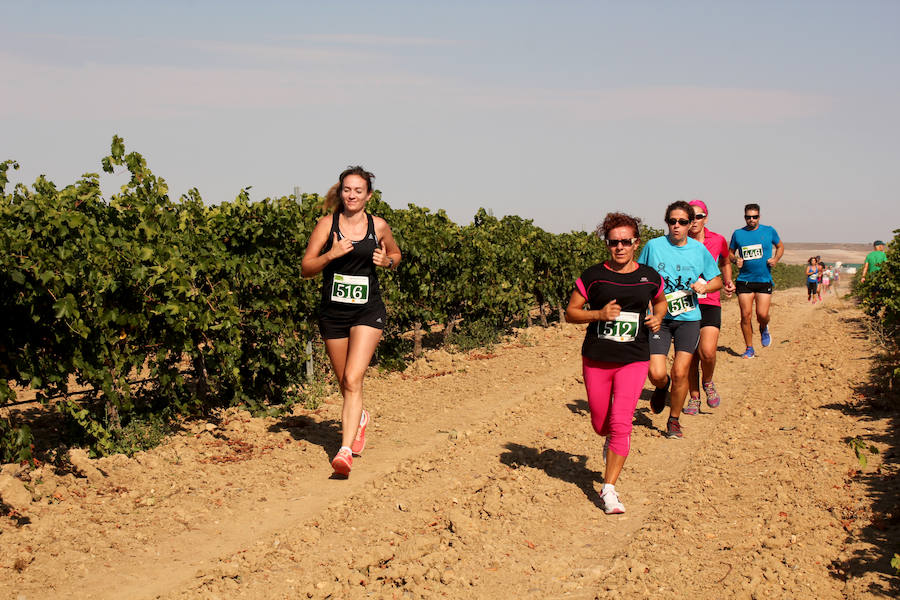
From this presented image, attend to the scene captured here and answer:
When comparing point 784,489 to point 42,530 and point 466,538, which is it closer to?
point 466,538

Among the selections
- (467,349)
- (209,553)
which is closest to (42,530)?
(209,553)

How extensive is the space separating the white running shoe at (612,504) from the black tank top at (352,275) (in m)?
2.06

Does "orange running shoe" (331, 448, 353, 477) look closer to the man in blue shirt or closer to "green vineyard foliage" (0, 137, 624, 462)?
"green vineyard foliage" (0, 137, 624, 462)

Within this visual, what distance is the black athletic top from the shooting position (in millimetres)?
4938

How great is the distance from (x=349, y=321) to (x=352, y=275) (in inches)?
13.6

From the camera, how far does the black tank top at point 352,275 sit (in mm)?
5543

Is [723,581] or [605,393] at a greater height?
[605,393]

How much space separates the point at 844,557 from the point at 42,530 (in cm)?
446

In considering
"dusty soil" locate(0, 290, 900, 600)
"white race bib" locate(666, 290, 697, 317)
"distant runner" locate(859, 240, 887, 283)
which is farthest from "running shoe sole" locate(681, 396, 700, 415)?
"distant runner" locate(859, 240, 887, 283)

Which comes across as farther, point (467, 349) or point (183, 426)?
point (467, 349)

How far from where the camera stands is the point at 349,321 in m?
5.68

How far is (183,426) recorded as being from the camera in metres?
6.99

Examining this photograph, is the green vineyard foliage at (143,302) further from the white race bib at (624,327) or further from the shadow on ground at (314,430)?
the white race bib at (624,327)

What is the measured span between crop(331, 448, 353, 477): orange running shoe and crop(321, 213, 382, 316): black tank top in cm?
100
